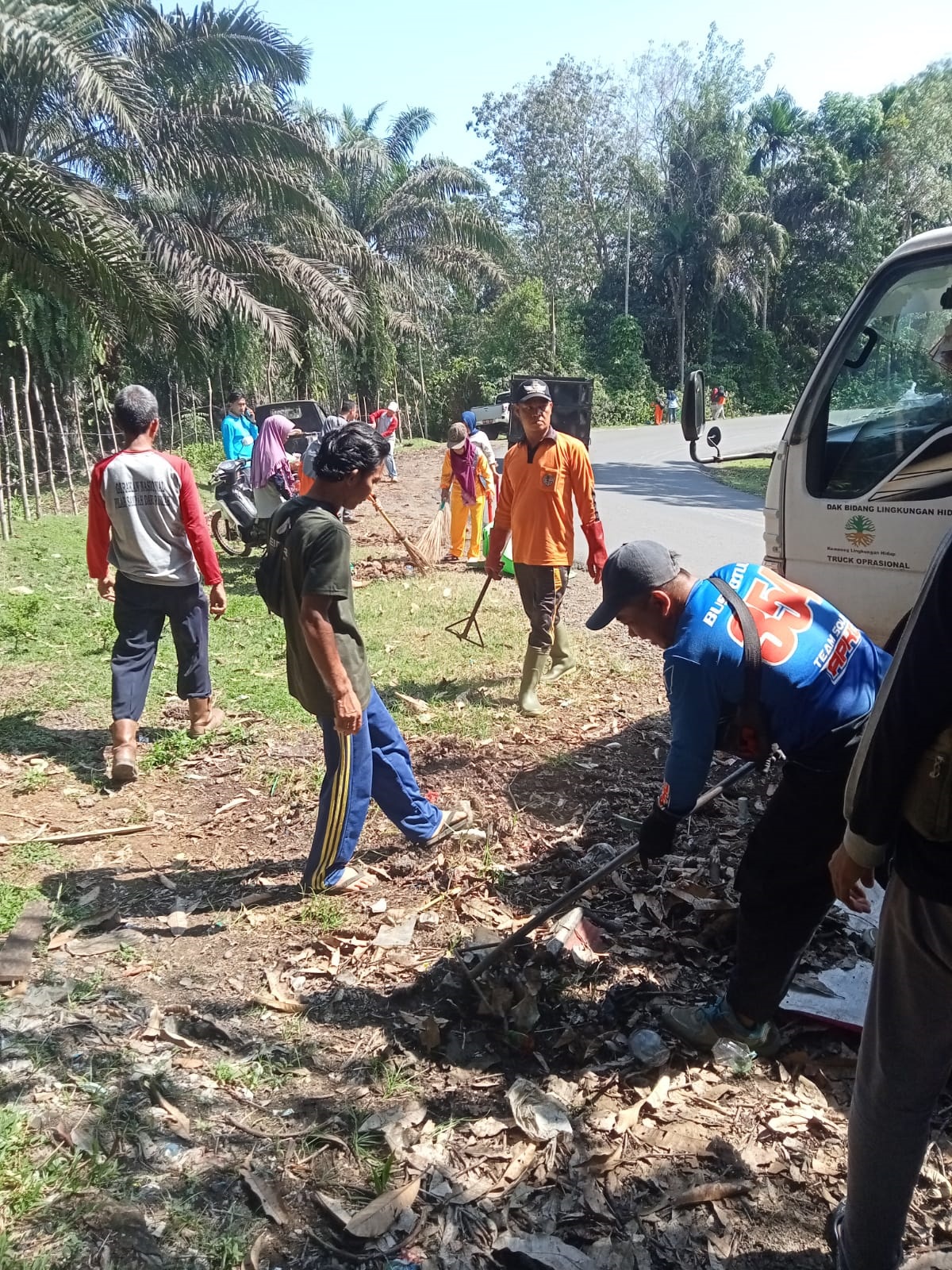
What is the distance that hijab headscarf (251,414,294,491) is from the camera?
10.5 meters

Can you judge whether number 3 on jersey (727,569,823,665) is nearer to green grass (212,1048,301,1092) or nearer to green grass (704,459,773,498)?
green grass (212,1048,301,1092)

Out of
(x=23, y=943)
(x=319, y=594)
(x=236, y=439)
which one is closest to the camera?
(x=319, y=594)

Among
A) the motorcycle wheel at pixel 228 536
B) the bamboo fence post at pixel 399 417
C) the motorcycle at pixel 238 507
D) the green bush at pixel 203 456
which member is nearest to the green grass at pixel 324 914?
the motorcycle at pixel 238 507

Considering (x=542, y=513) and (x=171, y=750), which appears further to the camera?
(x=542, y=513)

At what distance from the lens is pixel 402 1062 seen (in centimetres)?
313

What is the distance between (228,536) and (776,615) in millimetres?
10316

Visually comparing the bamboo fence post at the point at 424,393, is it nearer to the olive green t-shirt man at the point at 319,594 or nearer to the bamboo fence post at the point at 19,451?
the bamboo fence post at the point at 19,451

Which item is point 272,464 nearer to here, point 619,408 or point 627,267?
point 619,408

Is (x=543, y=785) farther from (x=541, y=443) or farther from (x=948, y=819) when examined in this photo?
(x=948, y=819)

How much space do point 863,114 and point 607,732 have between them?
4213 centimetres

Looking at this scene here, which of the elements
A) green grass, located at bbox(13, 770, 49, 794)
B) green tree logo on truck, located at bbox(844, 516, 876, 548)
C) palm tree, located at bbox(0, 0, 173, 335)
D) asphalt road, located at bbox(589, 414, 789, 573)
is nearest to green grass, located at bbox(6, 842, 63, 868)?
green grass, located at bbox(13, 770, 49, 794)

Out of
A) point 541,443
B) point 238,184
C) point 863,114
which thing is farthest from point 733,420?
point 541,443

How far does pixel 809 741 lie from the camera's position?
2734 mm

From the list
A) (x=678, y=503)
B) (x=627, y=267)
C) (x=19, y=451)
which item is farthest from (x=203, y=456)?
(x=627, y=267)
